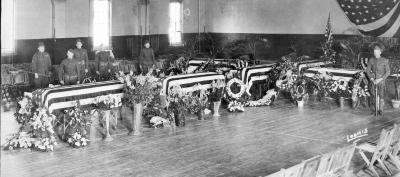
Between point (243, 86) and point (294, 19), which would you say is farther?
point (294, 19)

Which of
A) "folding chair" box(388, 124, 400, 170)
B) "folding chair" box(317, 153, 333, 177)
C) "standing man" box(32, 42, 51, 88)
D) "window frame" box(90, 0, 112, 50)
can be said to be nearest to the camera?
"folding chair" box(317, 153, 333, 177)

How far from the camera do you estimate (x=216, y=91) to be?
12445 millimetres

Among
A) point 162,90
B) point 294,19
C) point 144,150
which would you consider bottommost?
point 144,150

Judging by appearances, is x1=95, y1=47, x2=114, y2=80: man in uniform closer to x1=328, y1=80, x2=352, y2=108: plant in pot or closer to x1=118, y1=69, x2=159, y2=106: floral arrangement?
x1=118, y1=69, x2=159, y2=106: floral arrangement

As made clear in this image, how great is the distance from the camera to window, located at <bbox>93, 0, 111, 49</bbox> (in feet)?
62.1

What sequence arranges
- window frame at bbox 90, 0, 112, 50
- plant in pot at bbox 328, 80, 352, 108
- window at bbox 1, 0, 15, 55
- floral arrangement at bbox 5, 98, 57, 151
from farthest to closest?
window frame at bbox 90, 0, 112, 50, window at bbox 1, 0, 15, 55, plant in pot at bbox 328, 80, 352, 108, floral arrangement at bbox 5, 98, 57, 151

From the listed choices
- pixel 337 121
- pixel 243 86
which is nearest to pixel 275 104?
pixel 243 86

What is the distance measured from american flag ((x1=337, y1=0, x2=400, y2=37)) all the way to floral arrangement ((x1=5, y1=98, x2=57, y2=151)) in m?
13.7

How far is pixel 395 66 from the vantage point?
14.6 m

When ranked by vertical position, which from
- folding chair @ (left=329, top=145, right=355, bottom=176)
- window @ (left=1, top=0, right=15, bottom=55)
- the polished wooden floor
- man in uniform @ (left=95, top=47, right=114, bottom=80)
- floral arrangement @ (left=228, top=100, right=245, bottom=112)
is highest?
window @ (left=1, top=0, right=15, bottom=55)

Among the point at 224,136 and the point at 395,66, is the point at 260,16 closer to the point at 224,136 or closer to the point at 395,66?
the point at 395,66

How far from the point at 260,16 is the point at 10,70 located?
13133mm

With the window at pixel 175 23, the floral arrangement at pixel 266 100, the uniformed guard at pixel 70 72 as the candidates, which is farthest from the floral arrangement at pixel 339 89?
the window at pixel 175 23

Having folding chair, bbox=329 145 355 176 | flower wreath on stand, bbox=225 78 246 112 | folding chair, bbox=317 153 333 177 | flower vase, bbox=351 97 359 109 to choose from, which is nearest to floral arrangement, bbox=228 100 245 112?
flower wreath on stand, bbox=225 78 246 112
